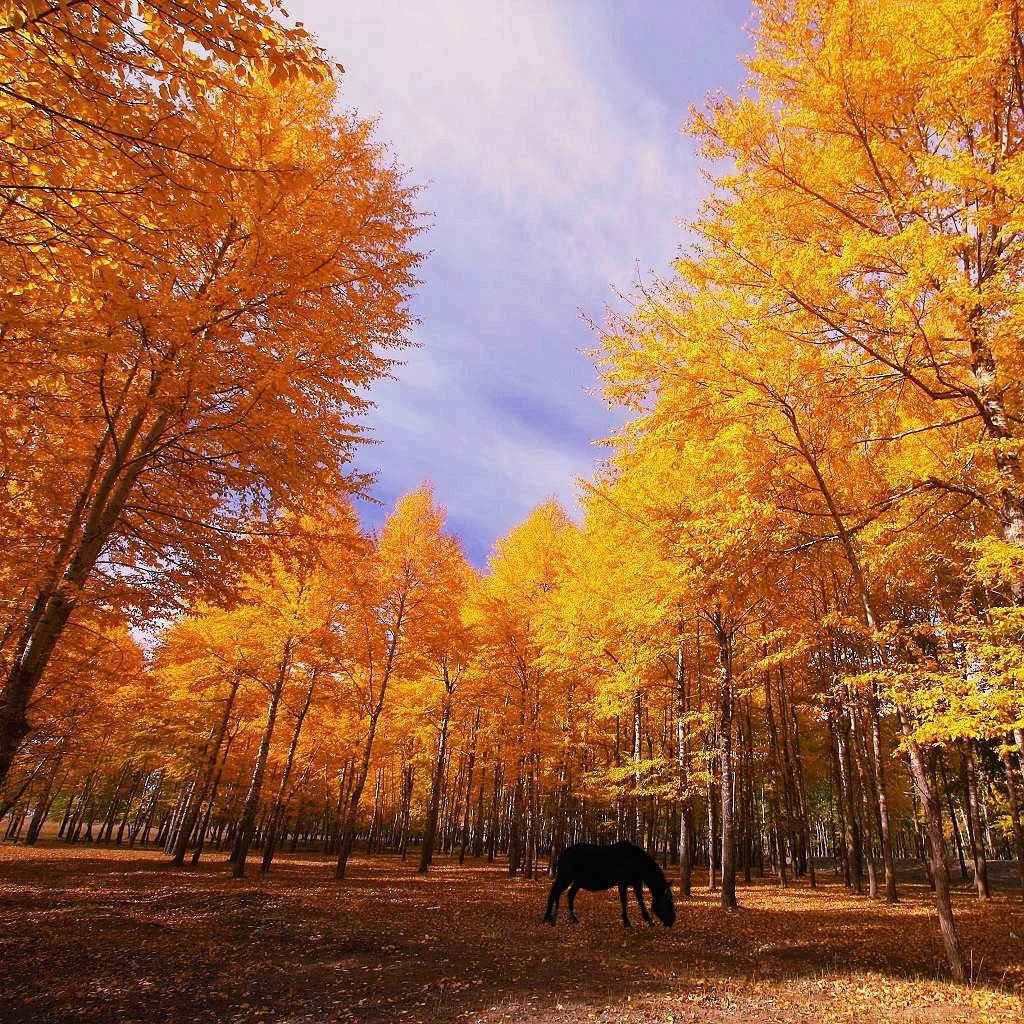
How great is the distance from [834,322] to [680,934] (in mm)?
8748

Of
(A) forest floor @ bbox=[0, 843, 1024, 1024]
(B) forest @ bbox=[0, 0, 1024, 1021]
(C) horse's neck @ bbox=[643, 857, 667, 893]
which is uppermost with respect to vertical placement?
(B) forest @ bbox=[0, 0, 1024, 1021]

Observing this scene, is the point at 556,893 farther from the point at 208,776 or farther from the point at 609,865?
the point at 208,776

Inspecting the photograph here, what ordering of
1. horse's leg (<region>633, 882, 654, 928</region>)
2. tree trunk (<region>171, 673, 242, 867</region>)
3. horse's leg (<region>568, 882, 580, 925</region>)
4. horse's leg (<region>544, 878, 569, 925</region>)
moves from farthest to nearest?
tree trunk (<region>171, 673, 242, 867</region>)
horse's leg (<region>568, 882, 580, 925</region>)
horse's leg (<region>544, 878, 569, 925</region>)
horse's leg (<region>633, 882, 654, 928</region>)

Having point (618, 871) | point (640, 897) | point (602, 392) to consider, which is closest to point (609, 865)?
point (618, 871)

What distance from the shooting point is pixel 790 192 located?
21.0ft

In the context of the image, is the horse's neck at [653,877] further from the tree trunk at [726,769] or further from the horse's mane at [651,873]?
the tree trunk at [726,769]

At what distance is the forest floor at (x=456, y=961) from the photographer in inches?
195

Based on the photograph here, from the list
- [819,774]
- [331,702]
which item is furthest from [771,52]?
[819,774]

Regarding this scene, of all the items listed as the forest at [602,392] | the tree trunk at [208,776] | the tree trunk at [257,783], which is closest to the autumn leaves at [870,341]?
the forest at [602,392]

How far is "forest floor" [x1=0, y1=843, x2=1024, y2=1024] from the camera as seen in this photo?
494 cm

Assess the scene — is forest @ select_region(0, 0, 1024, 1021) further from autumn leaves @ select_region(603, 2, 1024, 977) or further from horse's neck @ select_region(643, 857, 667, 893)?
horse's neck @ select_region(643, 857, 667, 893)

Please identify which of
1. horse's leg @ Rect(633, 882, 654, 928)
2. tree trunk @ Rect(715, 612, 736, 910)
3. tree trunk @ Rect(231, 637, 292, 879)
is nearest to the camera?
horse's leg @ Rect(633, 882, 654, 928)

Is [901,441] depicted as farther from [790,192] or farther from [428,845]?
[428,845]

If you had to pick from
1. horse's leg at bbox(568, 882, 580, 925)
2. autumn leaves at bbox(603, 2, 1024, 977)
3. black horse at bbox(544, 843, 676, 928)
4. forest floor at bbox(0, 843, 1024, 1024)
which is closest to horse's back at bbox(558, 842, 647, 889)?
black horse at bbox(544, 843, 676, 928)
